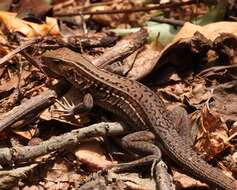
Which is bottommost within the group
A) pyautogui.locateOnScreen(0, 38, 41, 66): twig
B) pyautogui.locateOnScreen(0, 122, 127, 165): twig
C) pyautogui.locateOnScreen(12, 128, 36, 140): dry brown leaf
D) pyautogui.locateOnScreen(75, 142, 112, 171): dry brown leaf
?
pyautogui.locateOnScreen(75, 142, 112, 171): dry brown leaf

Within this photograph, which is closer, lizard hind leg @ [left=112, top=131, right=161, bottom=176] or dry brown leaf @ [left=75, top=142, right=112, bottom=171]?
lizard hind leg @ [left=112, top=131, right=161, bottom=176]

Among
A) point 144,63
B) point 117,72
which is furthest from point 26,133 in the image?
point 144,63

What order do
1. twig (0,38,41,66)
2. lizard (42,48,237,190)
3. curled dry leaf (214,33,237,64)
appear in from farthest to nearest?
curled dry leaf (214,33,237,64) < twig (0,38,41,66) < lizard (42,48,237,190)

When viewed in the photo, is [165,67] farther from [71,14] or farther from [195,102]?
[71,14]

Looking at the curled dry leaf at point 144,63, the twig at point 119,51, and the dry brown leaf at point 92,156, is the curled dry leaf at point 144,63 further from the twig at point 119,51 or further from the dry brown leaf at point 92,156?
the dry brown leaf at point 92,156

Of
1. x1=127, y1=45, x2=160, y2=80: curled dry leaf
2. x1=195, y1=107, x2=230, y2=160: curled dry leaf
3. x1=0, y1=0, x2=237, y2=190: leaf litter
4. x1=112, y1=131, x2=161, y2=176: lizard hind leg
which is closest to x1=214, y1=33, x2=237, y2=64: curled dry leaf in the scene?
x1=0, y1=0, x2=237, y2=190: leaf litter

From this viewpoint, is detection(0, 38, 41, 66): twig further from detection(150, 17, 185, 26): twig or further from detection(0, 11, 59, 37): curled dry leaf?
detection(150, 17, 185, 26): twig
